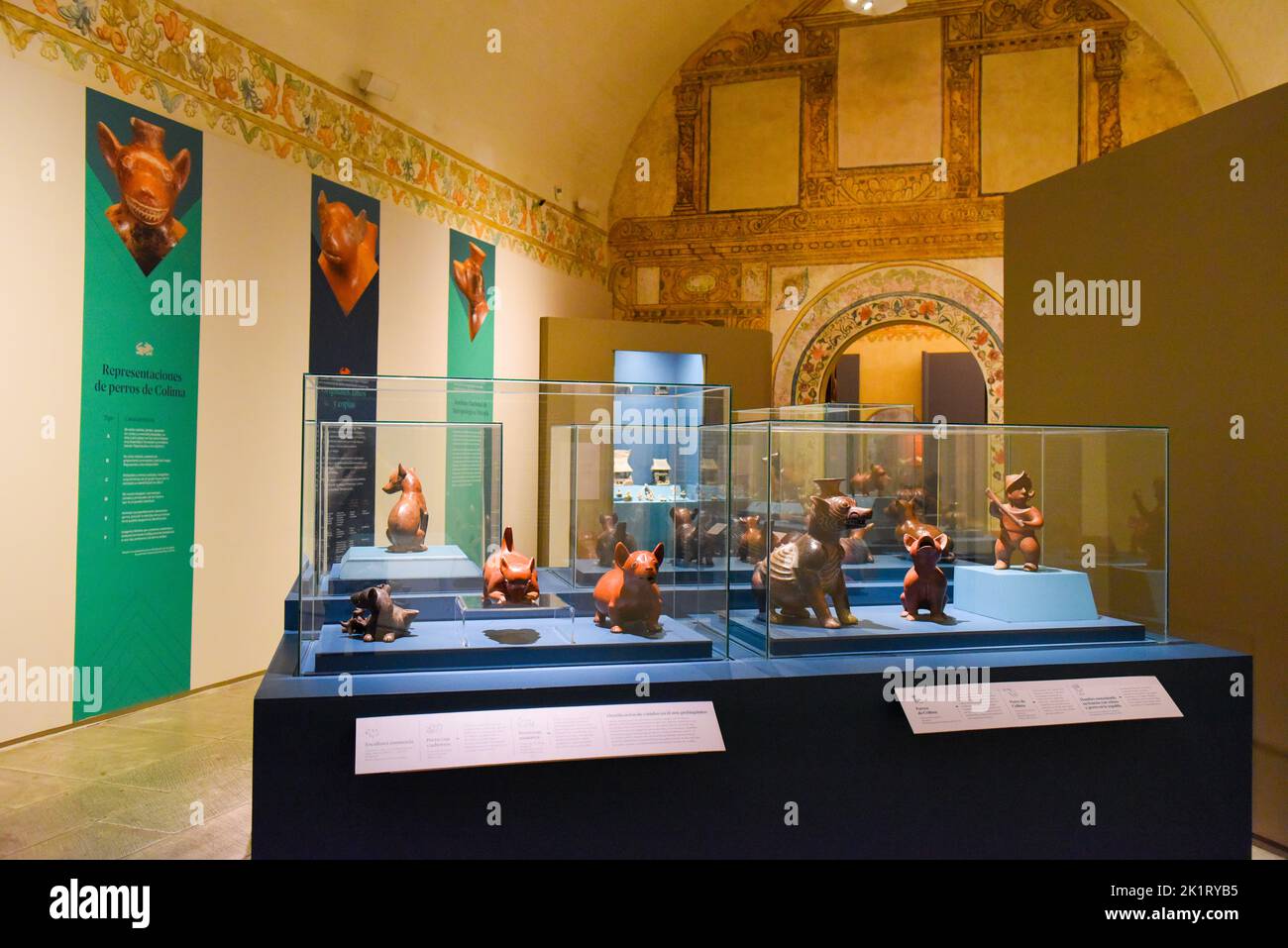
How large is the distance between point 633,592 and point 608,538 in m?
0.30

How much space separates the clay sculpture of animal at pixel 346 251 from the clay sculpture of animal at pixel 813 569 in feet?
16.7

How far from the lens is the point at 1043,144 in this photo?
11.3 m

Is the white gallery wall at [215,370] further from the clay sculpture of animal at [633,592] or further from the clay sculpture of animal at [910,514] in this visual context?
the clay sculpture of animal at [910,514]

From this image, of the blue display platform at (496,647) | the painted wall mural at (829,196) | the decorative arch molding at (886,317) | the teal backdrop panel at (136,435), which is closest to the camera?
the blue display platform at (496,647)

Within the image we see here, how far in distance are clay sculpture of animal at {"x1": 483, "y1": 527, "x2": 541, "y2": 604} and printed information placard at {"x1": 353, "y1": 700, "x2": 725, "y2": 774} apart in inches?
25.7

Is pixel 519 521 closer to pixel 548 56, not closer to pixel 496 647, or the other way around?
pixel 496 647

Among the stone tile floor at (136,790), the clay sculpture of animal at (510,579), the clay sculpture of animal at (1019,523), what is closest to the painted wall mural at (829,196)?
the clay sculpture of animal at (1019,523)

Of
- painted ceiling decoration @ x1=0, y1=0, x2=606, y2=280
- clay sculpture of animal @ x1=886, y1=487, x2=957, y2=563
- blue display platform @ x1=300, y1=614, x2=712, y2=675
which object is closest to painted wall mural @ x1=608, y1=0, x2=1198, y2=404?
painted ceiling decoration @ x1=0, y1=0, x2=606, y2=280

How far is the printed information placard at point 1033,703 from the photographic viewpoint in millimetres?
3135

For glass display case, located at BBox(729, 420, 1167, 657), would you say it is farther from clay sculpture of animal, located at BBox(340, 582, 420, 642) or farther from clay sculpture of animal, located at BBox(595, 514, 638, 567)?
clay sculpture of animal, located at BBox(340, 582, 420, 642)

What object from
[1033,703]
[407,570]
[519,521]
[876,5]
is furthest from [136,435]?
[876,5]

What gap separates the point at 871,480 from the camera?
161 inches
